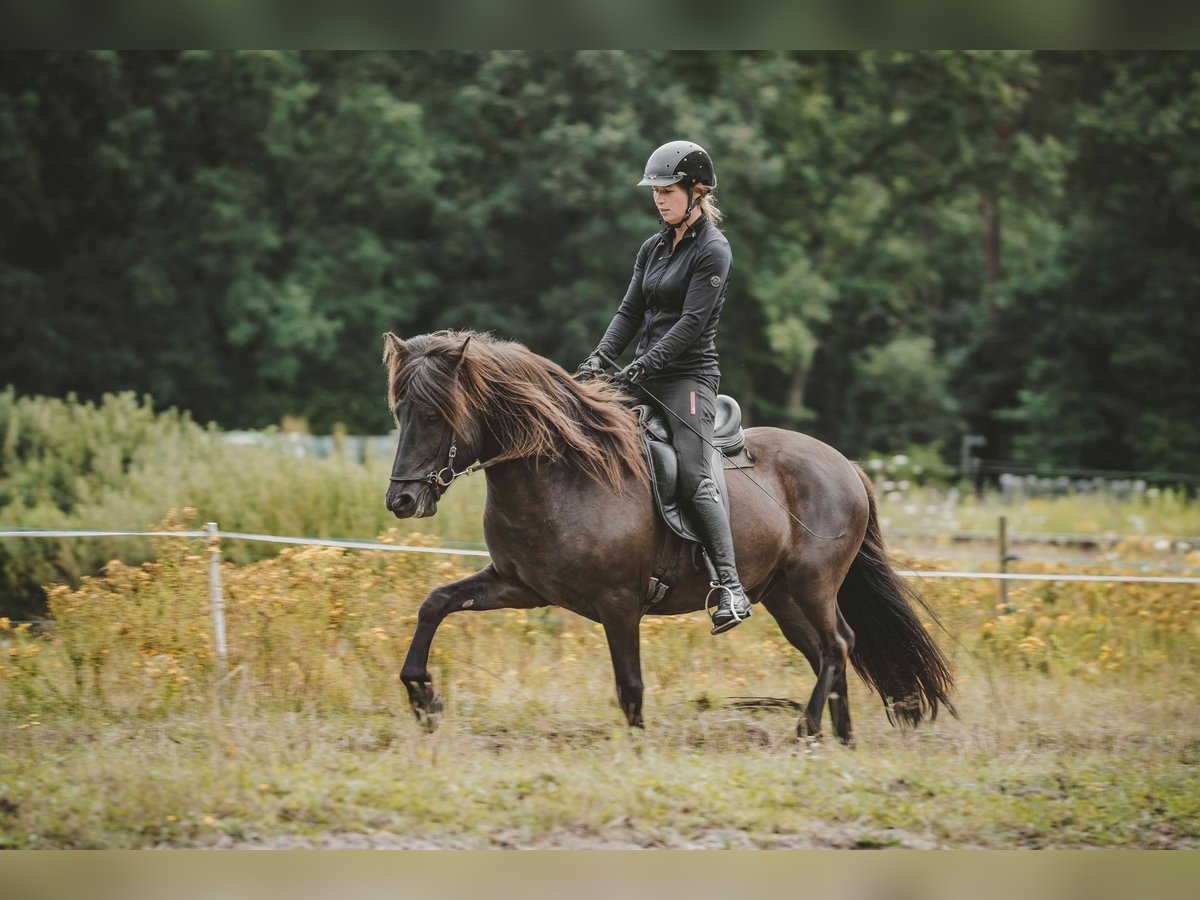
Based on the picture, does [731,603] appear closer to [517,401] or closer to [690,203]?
[517,401]

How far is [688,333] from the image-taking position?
262 inches

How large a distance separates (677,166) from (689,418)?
1352mm

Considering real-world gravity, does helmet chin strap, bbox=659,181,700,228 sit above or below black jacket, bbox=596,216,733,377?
above

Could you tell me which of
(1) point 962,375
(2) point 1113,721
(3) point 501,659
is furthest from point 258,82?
(2) point 1113,721

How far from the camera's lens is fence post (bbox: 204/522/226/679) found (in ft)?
26.1

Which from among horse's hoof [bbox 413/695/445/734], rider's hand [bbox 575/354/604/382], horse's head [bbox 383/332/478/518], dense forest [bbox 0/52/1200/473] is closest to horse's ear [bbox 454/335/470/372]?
horse's head [bbox 383/332/478/518]

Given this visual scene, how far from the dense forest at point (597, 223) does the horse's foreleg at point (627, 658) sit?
72.4 ft

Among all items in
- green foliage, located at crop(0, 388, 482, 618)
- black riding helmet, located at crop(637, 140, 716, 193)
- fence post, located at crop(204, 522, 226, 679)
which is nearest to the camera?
black riding helmet, located at crop(637, 140, 716, 193)

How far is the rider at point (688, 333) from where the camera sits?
665 centimetres

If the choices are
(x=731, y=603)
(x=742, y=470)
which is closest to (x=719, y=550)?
(x=731, y=603)

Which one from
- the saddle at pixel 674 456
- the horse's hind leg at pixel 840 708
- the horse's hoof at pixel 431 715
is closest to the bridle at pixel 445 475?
the saddle at pixel 674 456

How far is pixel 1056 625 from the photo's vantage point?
10.7 meters

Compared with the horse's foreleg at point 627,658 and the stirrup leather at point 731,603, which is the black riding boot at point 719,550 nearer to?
the stirrup leather at point 731,603

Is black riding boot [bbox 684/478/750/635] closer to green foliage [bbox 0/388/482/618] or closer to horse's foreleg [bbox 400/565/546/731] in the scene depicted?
horse's foreleg [bbox 400/565/546/731]
